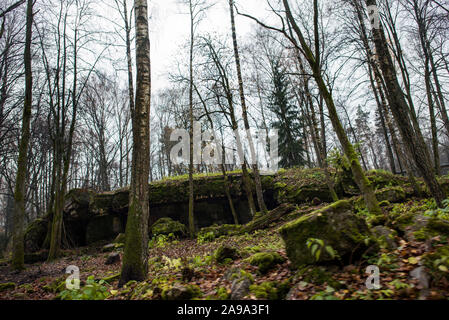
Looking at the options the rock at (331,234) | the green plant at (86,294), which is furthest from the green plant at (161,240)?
the rock at (331,234)

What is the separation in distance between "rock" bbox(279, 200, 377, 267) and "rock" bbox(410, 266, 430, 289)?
542 mm

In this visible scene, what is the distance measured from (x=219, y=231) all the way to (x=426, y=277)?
8.75m

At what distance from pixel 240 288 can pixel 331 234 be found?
4.36 feet

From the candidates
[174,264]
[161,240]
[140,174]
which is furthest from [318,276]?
[161,240]

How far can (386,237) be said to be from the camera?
309 centimetres

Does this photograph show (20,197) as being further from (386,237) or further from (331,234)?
(386,237)

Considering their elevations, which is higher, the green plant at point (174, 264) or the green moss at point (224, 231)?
the green plant at point (174, 264)

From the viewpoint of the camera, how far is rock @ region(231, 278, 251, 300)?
2752 millimetres

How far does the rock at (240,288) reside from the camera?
2752mm

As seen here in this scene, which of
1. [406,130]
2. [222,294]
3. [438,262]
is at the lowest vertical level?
[222,294]

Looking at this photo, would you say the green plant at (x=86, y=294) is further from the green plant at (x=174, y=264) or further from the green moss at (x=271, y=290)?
the green moss at (x=271, y=290)

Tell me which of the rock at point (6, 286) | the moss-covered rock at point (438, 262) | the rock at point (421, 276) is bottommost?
the rock at point (6, 286)

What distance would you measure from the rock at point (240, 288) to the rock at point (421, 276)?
1.72 metres
